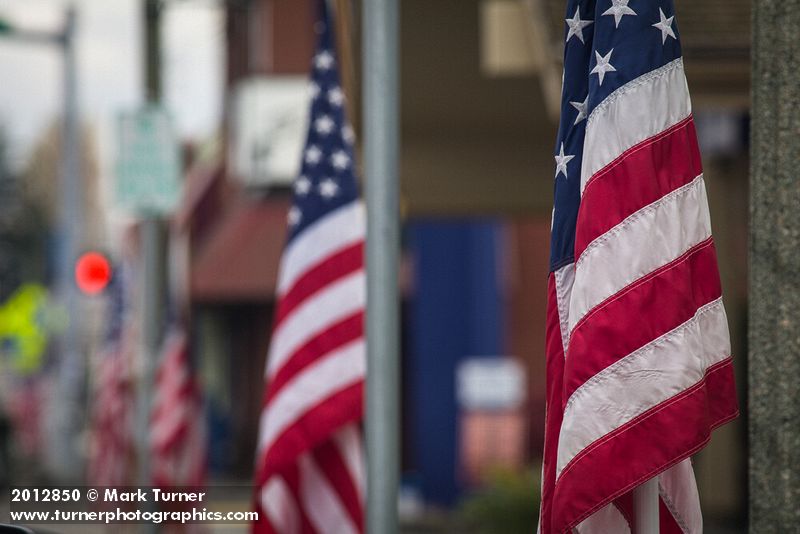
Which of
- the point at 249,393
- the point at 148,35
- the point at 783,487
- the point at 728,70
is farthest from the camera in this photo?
the point at 249,393

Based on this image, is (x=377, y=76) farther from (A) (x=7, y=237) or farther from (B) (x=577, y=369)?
(A) (x=7, y=237)

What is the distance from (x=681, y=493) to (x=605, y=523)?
1.07 ft

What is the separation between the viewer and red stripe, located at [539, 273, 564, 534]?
4348 mm

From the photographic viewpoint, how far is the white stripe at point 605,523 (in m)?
4.20

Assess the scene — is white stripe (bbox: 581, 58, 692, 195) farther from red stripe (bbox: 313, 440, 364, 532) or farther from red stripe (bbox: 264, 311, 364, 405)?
red stripe (bbox: 313, 440, 364, 532)

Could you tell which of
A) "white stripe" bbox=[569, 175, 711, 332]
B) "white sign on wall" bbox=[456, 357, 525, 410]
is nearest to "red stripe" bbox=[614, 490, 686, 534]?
"white stripe" bbox=[569, 175, 711, 332]

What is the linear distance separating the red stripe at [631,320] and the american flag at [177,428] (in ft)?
28.9

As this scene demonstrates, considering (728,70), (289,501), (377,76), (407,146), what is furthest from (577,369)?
(407,146)

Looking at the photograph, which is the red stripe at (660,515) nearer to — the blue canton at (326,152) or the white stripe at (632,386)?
the white stripe at (632,386)

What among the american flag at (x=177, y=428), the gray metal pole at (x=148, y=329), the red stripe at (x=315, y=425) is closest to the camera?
the red stripe at (x=315, y=425)

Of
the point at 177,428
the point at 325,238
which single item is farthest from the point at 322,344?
the point at 177,428

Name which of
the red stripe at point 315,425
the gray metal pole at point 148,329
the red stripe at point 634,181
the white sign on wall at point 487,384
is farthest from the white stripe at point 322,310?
the white sign on wall at point 487,384

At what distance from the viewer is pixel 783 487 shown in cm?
395

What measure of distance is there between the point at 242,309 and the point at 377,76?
75.4 ft
